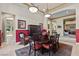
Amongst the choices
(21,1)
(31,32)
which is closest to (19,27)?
(31,32)

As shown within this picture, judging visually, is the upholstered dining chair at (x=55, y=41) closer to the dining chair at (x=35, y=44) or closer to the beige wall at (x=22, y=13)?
the dining chair at (x=35, y=44)

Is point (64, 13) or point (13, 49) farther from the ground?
point (64, 13)

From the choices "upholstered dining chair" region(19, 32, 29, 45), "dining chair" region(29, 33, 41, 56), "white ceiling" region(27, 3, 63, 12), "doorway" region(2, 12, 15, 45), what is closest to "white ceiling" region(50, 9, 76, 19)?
"white ceiling" region(27, 3, 63, 12)

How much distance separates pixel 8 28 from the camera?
231 cm

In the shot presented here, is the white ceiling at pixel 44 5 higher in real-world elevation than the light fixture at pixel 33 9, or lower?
higher

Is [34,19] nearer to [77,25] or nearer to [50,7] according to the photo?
[50,7]

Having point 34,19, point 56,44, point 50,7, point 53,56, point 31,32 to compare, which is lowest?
point 53,56

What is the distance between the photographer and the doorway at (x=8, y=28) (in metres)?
2.29

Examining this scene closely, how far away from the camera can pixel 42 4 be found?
2.31 meters

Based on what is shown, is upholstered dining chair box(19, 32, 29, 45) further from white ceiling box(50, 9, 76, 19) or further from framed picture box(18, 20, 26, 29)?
white ceiling box(50, 9, 76, 19)

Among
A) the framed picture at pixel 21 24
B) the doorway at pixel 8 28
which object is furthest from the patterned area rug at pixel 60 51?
the framed picture at pixel 21 24

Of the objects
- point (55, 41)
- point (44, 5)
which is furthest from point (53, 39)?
point (44, 5)

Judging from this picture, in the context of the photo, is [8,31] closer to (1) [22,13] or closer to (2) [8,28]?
(2) [8,28]

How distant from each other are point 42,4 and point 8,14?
721mm
